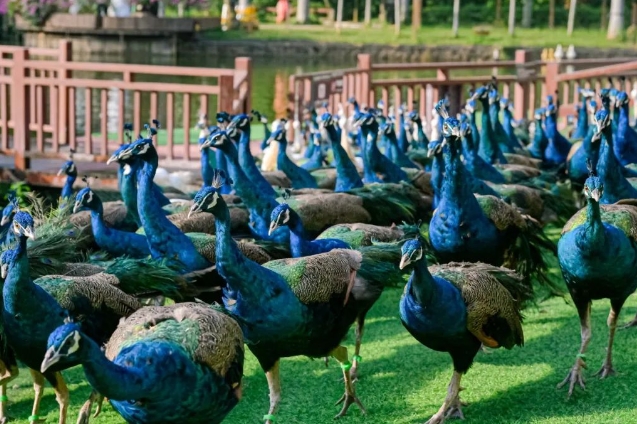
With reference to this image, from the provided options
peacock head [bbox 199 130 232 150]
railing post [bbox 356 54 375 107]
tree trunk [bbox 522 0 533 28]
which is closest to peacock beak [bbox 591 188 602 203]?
peacock head [bbox 199 130 232 150]

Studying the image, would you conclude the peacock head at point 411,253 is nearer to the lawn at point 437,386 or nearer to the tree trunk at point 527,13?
the lawn at point 437,386

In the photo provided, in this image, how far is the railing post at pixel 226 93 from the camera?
10.9m

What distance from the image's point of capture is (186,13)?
45188 millimetres

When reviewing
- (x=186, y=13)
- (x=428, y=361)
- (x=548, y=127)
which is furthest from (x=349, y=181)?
(x=186, y=13)

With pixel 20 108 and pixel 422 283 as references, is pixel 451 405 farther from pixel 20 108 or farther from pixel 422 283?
pixel 20 108

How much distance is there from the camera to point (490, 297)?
532 centimetres

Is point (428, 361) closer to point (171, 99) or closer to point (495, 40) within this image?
point (171, 99)

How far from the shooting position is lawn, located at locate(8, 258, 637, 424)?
5.39m

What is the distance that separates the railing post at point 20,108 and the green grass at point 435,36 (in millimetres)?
25453

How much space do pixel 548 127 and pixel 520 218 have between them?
14.4 feet

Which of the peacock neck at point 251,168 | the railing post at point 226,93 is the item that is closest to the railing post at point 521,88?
the railing post at point 226,93

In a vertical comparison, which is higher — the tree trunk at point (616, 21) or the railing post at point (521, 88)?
the tree trunk at point (616, 21)

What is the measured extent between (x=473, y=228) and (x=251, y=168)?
1969 millimetres

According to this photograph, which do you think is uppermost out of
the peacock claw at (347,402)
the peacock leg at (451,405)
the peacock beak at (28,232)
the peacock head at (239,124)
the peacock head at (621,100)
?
the peacock head at (621,100)
